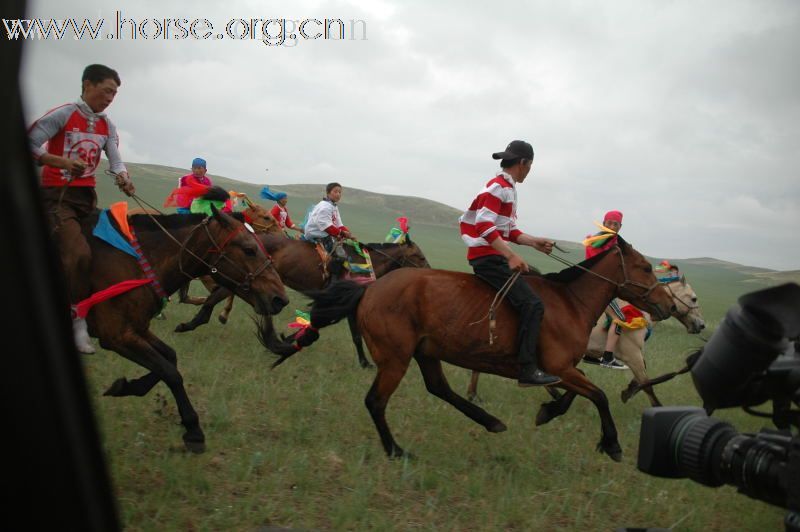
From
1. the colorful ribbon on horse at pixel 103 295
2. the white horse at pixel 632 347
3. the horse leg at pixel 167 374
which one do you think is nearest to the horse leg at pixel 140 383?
the horse leg at pixel 167 374

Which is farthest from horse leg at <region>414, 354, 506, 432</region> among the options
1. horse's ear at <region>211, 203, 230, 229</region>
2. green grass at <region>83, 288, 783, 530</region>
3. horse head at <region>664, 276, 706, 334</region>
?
horse head at <region>664, 276, 706, 334</region>

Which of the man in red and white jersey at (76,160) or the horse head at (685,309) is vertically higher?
the man in red and white jersey at (76,160)

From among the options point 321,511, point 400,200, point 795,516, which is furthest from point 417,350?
point 400,200

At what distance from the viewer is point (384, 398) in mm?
5379

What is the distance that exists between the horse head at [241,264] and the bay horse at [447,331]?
0.57 metres

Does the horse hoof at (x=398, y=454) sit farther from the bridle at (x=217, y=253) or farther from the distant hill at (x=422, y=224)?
the distant hill at (x=422, y=224)

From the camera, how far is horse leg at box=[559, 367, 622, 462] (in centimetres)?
546

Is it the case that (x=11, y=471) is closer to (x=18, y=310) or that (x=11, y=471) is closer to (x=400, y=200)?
(x=18, y=310)

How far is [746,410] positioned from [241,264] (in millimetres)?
4736

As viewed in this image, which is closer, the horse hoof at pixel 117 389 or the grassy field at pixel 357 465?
the grassy field at pixel 357 465

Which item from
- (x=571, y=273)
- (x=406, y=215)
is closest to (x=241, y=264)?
(x=571, y=273)

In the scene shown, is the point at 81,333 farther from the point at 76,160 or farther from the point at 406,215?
the point at 406,215

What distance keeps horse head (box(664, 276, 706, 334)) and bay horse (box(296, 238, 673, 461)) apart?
1.65 meters

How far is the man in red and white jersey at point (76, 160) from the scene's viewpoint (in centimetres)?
465
